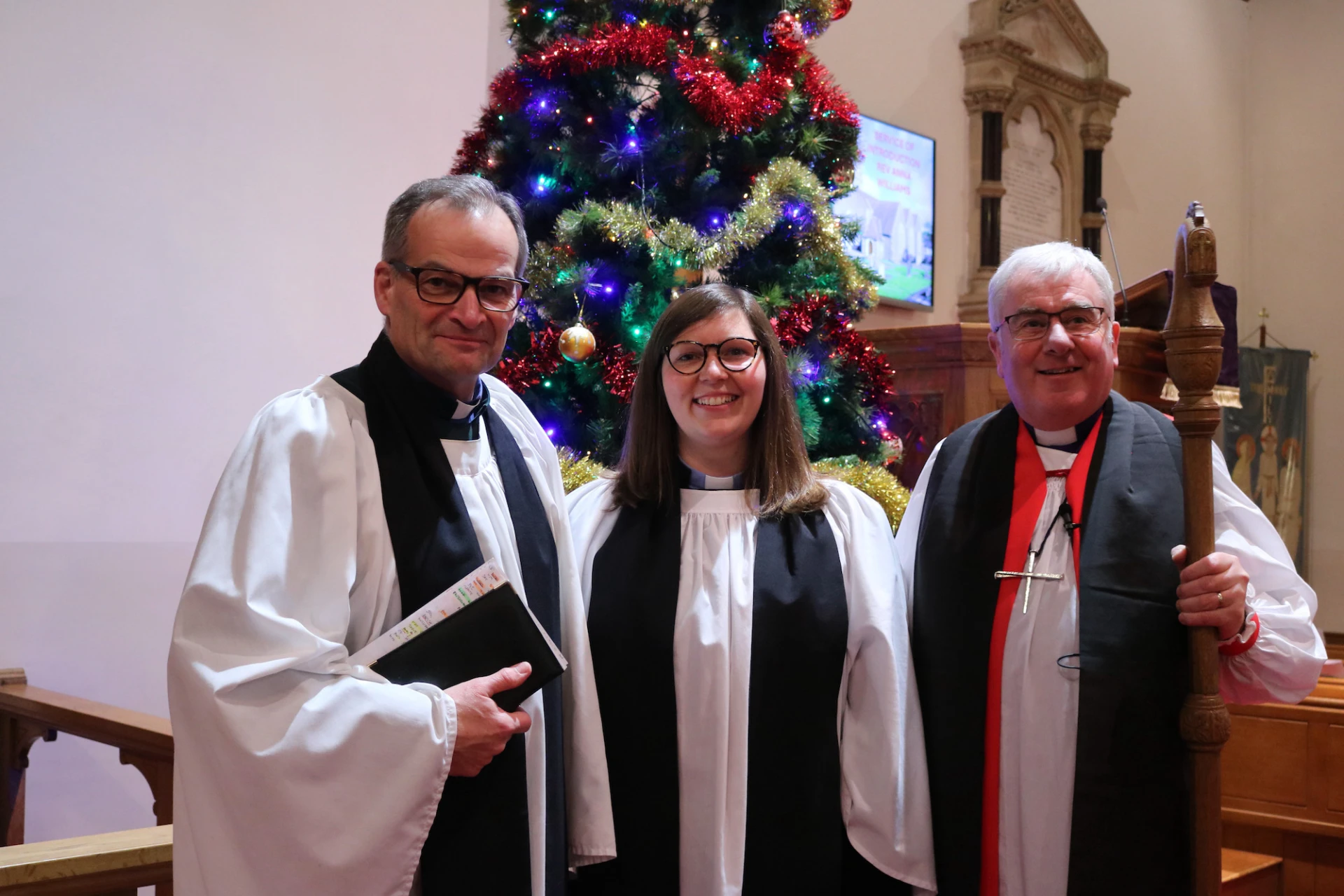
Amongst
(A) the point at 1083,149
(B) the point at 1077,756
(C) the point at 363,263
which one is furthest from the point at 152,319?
(A) the point at 1083,149

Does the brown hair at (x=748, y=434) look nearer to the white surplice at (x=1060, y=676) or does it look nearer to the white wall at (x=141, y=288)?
the white surplice at (x=1060, y=676)

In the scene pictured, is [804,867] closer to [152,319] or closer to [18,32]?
[152,319]

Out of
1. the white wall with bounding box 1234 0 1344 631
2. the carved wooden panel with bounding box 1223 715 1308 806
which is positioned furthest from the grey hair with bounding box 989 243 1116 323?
the white wall with bounding box 1234 0 1344 631

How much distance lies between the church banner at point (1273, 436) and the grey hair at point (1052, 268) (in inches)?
363

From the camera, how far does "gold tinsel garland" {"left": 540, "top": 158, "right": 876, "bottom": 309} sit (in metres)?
3.36

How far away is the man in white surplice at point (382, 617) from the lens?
170 cm

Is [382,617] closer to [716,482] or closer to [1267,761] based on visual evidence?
[716,482]

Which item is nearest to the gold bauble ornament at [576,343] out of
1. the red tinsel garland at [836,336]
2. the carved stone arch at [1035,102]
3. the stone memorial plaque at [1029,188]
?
the red tinsel garland at [836,336]

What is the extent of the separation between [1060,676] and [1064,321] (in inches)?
29.7

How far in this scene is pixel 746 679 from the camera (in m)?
2.23

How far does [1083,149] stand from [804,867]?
924 cm

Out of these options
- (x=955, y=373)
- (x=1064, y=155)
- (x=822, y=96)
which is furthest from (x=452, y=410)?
(x=1064, y=155)

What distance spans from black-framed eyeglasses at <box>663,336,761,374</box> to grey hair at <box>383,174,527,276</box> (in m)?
0.46

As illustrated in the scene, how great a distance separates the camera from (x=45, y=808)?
3.62 metres
